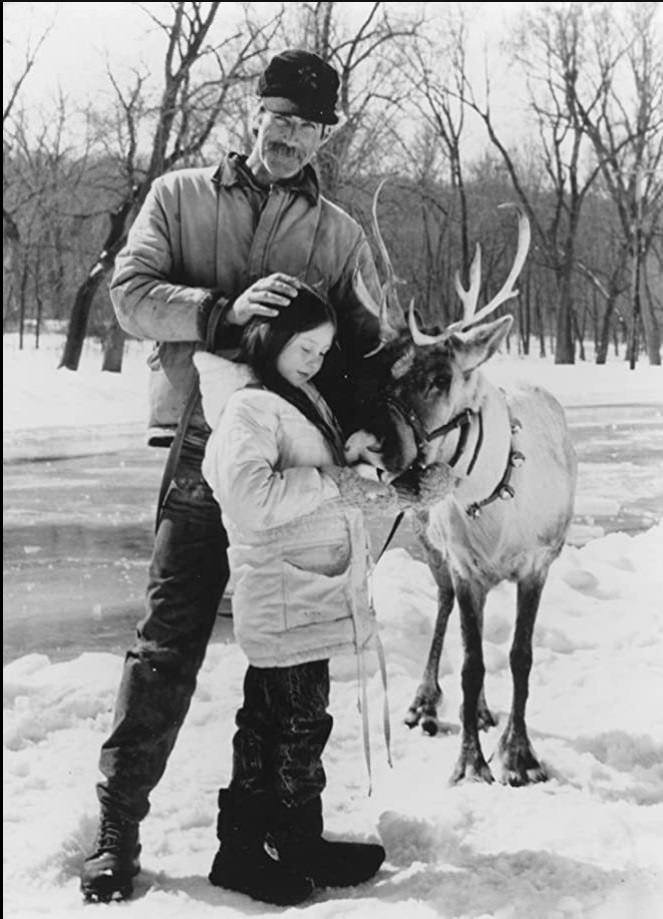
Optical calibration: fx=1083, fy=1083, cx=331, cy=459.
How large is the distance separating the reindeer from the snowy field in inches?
3.2

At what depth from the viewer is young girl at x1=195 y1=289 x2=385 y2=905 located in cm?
215

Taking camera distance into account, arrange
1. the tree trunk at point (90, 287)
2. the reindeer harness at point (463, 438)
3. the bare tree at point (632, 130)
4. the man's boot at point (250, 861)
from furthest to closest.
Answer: the tree trunk at point (90, 287), the bare tree at point (632, 130), the reindeer harness at point (463, 438), the man's boot at point (250, 861)

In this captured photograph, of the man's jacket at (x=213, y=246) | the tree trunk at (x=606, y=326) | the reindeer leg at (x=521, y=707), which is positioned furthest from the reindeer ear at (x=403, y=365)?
the reindeer leg at (x=521, y=707)

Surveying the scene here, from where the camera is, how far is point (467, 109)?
2.79 metres

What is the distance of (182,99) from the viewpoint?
2.93 meters

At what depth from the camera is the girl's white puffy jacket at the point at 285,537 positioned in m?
2.12

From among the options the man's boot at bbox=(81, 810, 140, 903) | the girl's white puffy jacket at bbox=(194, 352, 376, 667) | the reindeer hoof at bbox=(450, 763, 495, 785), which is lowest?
the man's boot at bbox=(81, 810, 140, 903)

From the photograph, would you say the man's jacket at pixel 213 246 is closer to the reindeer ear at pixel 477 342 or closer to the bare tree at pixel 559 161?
the reindeer ear at pixel 477 342

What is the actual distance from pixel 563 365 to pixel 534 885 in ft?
4.59

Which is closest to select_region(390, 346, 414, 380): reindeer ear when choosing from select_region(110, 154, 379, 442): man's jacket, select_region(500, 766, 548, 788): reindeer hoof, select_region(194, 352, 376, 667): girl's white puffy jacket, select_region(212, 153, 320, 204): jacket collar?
select_region(110, 154, 379, 442): man's jacket

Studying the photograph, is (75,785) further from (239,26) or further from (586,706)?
(239,26)

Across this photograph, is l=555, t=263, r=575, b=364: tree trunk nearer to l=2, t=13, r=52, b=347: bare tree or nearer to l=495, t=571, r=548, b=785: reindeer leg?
l=495, t=571, r=548, b=785: reindeer leg

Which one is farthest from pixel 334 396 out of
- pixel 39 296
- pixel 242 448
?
pixel 39 296

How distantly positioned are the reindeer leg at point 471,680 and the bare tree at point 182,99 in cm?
138
